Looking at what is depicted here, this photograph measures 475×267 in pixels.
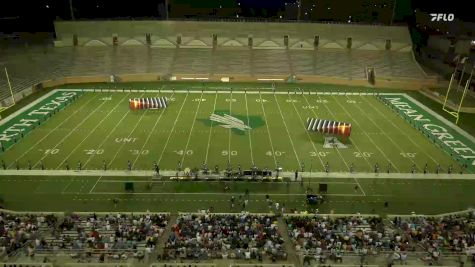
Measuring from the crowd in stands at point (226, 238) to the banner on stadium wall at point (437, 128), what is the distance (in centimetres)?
1624

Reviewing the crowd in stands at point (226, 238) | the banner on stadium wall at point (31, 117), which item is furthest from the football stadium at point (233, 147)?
the banner on stadium wall at point (31, 117)

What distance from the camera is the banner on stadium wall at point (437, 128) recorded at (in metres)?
29.2

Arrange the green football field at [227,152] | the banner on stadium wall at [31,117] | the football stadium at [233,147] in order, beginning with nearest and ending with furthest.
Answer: the football stadium at [233,147], the green football field at [227,152], the banner on stadium wall at [31,117]

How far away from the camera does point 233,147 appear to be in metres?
29.4

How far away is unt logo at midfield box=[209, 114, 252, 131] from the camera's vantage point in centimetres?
3347

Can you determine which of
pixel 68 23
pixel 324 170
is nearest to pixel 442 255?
pixel 324 170

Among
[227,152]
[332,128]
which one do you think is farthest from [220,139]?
[332,128]

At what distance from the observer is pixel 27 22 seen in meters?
61.5

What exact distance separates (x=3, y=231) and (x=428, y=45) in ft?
208

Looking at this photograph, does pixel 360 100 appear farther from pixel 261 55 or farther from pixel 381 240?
pixel 381 240

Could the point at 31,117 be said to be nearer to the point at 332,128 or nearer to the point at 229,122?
the point at 229,122

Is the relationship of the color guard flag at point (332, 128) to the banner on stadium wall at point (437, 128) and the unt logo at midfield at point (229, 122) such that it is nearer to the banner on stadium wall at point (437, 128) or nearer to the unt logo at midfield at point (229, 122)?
the unt logo at midfield at point (229, 122)

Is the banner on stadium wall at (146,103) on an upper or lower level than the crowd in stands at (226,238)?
upper

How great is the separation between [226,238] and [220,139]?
14.0m
